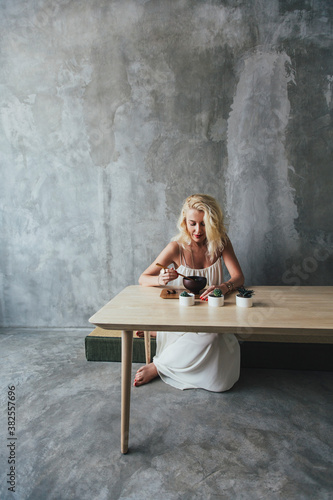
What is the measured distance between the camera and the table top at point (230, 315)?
1417 mm

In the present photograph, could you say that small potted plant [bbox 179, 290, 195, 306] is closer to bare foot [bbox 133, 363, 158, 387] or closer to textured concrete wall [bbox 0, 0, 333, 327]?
bare foot [bbox 133, 363, 158, 387]

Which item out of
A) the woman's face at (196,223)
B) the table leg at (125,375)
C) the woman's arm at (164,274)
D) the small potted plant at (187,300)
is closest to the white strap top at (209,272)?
the woman's arm at (164,274)

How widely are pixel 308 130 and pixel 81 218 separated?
7.40 feet

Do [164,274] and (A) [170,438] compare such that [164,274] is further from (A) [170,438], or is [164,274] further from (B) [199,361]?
(A) [170,438]

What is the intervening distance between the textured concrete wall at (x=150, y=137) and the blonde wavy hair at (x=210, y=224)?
70cm

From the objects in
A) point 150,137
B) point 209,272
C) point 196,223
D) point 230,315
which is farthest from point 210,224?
point 150,137

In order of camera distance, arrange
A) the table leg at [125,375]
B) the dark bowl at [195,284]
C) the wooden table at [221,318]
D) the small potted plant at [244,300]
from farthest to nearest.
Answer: the dark bowl at [195,284]
the small potted plant at [244,300]
the table leg at [125,375]
the wooden table at [221,318]

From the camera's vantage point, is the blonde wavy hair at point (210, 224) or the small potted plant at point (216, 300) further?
the blonde wavy hair at point (210, 224)

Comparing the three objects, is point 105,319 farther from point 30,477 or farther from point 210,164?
point 210,164

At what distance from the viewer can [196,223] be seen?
2.38 metres

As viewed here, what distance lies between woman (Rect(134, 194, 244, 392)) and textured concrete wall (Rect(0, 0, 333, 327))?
2.41ft

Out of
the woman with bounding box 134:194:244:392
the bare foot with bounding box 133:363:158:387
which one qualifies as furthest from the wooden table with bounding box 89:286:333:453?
the bare foot with bounding box 133:363:158:387

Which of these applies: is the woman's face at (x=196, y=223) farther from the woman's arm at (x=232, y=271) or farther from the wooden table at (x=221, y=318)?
the wooden table at (x=221, y=318)

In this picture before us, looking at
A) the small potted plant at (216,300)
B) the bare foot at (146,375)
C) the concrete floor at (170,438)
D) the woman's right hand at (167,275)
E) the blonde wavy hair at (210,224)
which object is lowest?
the concrete floor at (170,438)
